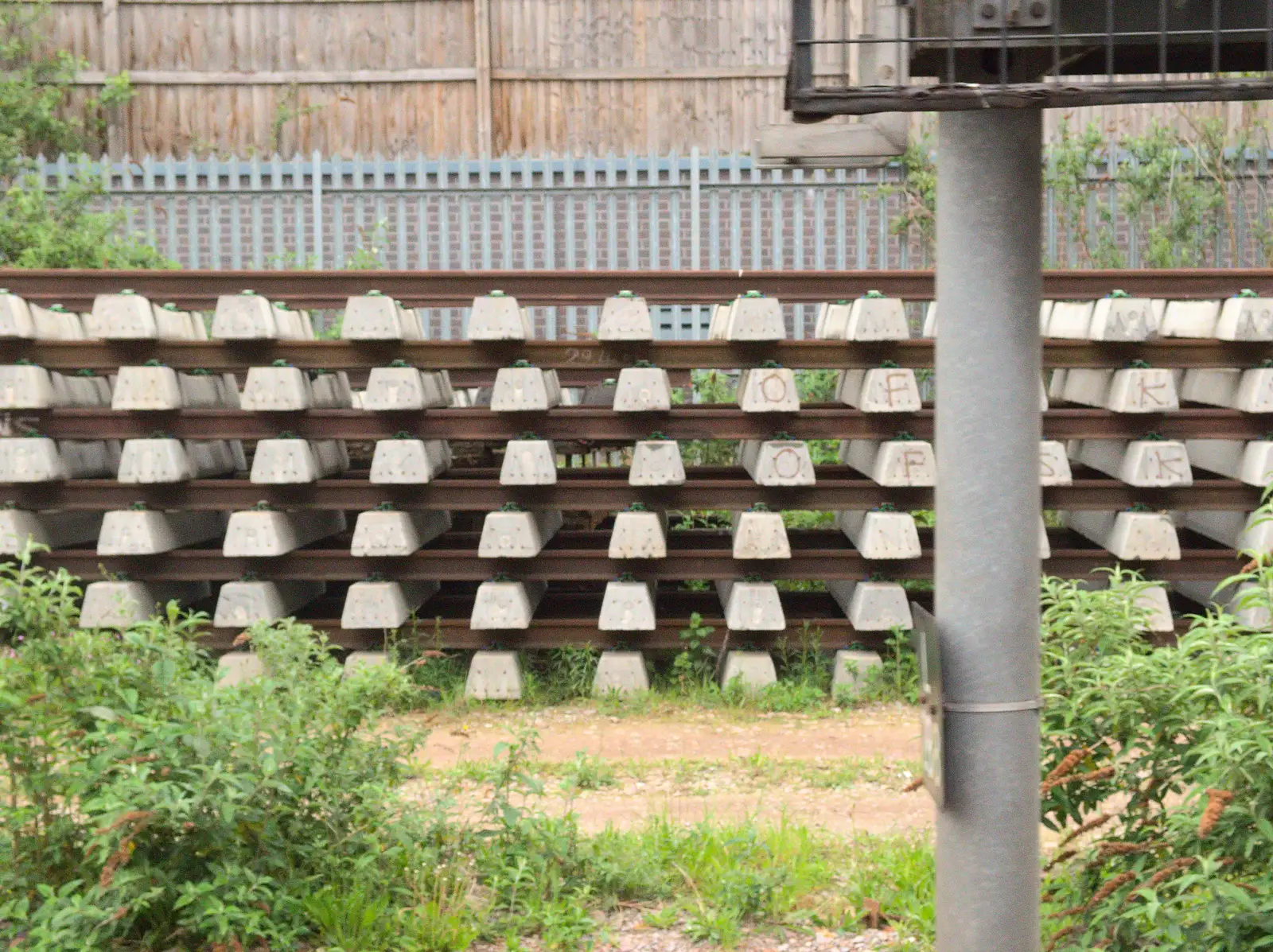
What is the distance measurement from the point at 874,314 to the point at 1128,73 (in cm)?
456

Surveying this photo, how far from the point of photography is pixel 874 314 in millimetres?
7730

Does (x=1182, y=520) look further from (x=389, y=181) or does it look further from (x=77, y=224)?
(x=77, y=224)

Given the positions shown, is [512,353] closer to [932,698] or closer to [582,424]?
[582,424]

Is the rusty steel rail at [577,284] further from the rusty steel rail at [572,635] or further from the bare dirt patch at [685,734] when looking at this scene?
the bare dirt patch at [685,734]

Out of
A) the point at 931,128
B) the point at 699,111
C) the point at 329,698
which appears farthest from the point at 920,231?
the point at 329,698

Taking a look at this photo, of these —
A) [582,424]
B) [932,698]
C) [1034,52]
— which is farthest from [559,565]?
[1034,52]

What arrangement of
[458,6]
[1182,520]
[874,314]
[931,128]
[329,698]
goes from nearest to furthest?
[329,698] → [874,314] → [1182,520] → [931,128] → [458,6]

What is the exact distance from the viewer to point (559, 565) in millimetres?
7957

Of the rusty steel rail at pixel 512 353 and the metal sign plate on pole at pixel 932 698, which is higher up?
the rusty steel rail at pixel 512 353

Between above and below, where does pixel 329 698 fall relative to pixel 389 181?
below

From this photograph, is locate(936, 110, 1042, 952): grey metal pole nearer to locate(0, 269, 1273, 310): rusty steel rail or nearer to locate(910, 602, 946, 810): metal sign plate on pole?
locate(910, 602, 946, 810): metal sign plate on pole

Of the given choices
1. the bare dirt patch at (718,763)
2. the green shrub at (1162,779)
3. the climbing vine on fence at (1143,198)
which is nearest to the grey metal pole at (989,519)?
the green shrub at (1162,779)

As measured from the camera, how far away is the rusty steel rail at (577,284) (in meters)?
7.88

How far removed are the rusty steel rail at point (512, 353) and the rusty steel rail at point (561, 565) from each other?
106 cm
